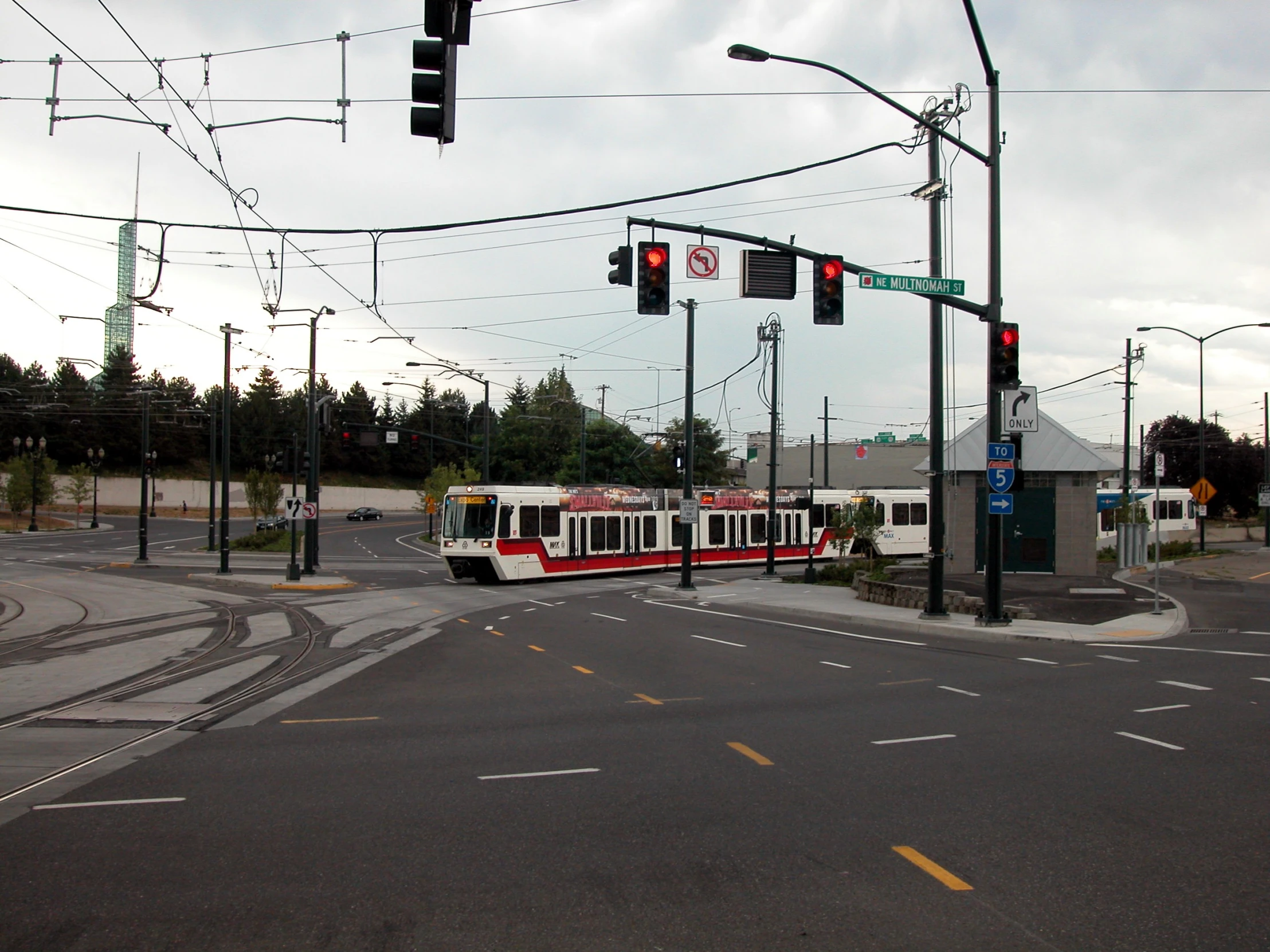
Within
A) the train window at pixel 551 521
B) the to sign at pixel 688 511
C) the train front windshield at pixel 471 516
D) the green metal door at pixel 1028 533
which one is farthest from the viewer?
the train window at pixel 551 521

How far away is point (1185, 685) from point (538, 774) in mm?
8519

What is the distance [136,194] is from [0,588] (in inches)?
681

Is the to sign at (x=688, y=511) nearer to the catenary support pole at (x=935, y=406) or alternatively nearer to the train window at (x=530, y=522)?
the train window at (x=530, y=522)

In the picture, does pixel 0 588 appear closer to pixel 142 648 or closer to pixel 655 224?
pixel 142 648

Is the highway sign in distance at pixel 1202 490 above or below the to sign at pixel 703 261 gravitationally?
below

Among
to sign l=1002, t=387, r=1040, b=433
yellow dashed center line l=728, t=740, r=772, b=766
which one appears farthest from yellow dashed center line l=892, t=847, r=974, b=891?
to sign l=1002, t=387, r=1040, b=433

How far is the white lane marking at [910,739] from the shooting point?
8.58 m

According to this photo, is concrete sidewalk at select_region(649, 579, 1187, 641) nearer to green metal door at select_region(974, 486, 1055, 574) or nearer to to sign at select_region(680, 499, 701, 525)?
to sign at select_region(680, 499, 701, 525)

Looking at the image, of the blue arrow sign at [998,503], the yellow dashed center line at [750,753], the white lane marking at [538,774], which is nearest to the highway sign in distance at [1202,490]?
the blue arrow sign at [998,503]

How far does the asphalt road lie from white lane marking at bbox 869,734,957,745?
1.3 inches

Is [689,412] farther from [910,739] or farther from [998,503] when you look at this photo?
[910,739]

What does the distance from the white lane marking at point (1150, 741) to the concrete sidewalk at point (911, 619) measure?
787 cm

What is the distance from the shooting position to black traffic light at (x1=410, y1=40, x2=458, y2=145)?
7684 mm

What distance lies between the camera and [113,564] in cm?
3975
